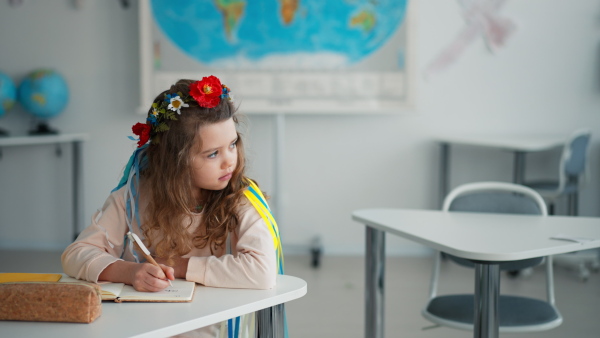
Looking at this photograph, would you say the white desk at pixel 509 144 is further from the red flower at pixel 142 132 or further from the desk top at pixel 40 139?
the red flower at pixel 142 132

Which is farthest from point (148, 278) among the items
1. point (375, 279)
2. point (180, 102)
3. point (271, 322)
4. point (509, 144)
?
point (509, 144)

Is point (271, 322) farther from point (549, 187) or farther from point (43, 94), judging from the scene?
point (43, 94)

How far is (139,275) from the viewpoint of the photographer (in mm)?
1402

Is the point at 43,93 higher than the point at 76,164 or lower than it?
higher

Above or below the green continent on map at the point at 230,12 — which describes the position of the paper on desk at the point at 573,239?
below

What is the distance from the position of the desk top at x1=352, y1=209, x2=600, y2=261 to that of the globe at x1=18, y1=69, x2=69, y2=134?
2.86m

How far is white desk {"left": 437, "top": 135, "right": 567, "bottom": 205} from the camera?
13.4 ft

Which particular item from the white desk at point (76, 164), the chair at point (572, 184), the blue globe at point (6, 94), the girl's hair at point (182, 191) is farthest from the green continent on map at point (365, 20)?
the girl's hair at point (182, 191)

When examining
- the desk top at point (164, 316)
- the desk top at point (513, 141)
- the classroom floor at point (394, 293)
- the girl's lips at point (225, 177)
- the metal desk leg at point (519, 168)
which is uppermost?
the desk top at point (513, 141)

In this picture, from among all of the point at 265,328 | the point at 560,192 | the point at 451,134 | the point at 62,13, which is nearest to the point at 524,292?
the point at 560,192

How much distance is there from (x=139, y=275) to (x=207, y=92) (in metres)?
0.43

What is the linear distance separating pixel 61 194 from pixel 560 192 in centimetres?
328

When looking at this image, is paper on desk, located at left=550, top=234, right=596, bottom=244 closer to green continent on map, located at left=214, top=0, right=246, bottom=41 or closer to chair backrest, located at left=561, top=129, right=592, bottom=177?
chair backrest, located at left=561, top=129, right=592, bottom=177

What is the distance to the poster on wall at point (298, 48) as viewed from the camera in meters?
4.47
